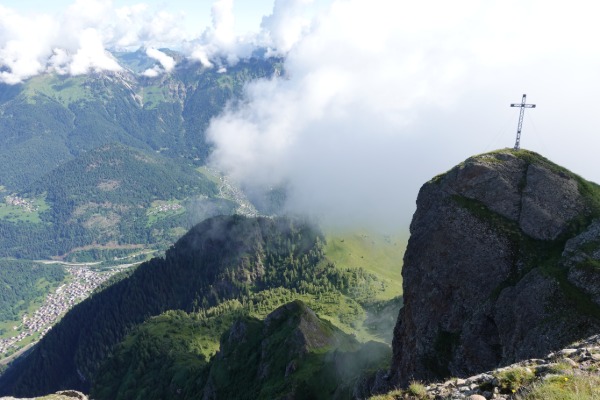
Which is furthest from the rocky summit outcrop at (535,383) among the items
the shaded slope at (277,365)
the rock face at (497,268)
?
the shaded slope at (277,365)

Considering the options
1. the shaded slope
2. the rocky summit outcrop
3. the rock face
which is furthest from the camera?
the shaded slope

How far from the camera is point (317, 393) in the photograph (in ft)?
330

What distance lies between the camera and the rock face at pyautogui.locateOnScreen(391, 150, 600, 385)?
155 feet

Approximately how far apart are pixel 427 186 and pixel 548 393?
5380 centimetres

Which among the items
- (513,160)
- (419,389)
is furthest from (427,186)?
(419,389)

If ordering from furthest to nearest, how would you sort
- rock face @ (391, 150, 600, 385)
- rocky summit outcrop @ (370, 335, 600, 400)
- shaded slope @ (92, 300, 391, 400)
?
shaded slope @ (92, 300, 391, 400)
rock face @ (391, 150, 600, 385)
rocky summit outcrop @ (370, 335, 600, 400)

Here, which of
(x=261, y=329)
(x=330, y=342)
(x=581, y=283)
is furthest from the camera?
(x=261, y=329)

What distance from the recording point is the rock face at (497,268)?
155ft

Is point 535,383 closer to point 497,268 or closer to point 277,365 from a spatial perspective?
point 497,268

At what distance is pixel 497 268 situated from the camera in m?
55.7

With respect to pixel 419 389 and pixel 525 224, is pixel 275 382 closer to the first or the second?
pixel 525 224

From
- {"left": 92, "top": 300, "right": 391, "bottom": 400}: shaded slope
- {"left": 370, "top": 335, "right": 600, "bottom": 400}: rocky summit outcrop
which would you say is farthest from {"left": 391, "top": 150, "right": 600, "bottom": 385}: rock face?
{"left": 92, "top": 300, "right": 391, "bottom": 400}: shaded slope

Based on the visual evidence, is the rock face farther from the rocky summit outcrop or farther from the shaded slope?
the shaded slope

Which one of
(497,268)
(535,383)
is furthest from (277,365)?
(535,383)
